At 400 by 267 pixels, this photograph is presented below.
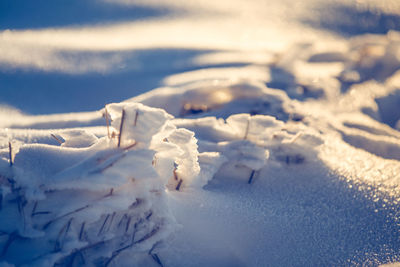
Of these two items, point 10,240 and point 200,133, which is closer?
point 10,240

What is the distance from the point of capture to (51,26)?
86.9 inches

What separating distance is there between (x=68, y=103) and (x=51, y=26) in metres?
0.69

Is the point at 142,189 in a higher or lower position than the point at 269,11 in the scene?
lower

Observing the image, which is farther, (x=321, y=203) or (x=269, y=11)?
(x=269, y=11)

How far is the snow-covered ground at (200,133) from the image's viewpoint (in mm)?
893

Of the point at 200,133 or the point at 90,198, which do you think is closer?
the point at 90,198

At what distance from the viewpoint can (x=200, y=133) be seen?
5.17 ft

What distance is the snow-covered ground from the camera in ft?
2.93

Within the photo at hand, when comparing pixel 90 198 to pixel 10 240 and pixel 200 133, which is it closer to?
pixel 10 240

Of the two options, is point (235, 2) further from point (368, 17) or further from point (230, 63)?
point (368, 17)

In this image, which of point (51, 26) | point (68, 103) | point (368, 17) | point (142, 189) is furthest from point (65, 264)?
point (368, 17)

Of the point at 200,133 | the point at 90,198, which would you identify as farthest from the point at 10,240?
the point at 200,133

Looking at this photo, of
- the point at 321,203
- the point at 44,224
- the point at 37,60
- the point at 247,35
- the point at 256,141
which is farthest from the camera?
the point at 247,35

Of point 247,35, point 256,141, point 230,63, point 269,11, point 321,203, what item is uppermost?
point 269,11
